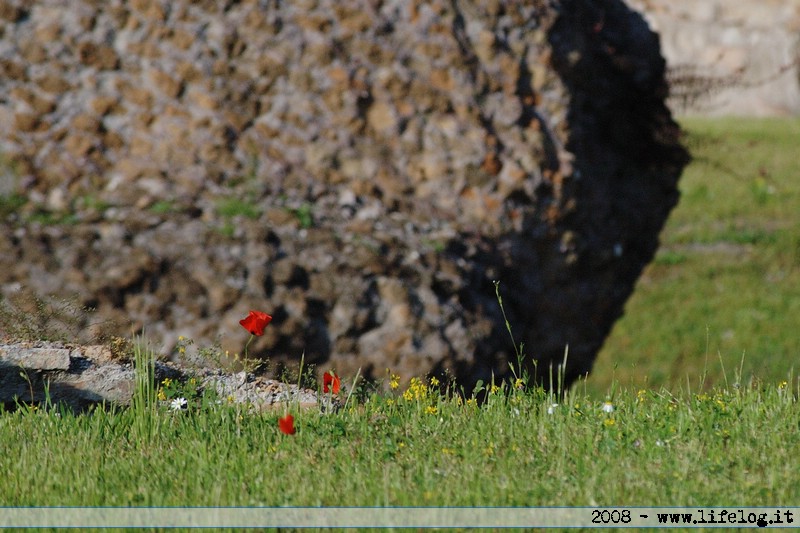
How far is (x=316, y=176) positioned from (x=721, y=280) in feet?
11.9

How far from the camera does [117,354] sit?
13.4 ft

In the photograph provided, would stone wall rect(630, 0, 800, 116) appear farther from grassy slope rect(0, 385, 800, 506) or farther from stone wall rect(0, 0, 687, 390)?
grassy slope rect(0, 385, 800, 506)

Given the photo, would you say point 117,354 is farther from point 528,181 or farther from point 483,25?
point 483,25

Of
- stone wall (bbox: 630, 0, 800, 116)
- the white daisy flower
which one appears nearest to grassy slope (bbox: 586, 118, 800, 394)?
stone wall (bbox: 630, 0, 800, 116)

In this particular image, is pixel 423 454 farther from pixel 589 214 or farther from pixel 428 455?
pixel 589 214

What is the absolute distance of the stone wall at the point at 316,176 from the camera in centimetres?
593

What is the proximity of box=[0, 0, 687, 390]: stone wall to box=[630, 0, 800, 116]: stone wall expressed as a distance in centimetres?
552

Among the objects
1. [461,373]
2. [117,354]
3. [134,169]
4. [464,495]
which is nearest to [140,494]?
[464,495]

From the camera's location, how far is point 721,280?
25.5 ft

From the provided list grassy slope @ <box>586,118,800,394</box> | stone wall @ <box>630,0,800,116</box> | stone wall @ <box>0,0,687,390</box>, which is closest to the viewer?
stone wall @ <box>0,0,687,390</box>

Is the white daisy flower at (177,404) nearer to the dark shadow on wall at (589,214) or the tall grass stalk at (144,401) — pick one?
the tall grass stalk at (144,401)

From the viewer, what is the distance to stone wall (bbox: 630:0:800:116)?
492 inches

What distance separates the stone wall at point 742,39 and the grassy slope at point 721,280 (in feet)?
10.6

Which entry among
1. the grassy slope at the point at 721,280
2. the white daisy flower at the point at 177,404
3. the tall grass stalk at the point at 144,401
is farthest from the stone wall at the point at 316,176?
the white daisy flower at the point at 177,404
